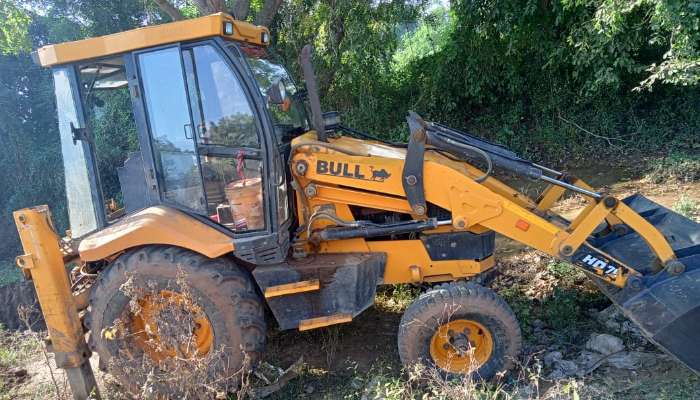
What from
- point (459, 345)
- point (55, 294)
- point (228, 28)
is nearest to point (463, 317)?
point (459, 345)

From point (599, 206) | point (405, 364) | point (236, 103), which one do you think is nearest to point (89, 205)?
point (236, 103)

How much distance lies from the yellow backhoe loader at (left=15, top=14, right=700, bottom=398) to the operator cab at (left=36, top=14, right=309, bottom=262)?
0.01 meters

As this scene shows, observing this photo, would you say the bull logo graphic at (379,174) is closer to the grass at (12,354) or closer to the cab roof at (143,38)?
the cab roof at (143,38)

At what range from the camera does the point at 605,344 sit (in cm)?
371

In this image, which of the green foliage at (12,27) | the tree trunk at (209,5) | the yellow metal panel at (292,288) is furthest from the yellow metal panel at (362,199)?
the green foliage at (12,27)

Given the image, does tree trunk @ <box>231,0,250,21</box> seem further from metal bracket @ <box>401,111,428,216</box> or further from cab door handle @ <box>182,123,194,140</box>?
metal bracket @ <box>401,111,428,216</box>

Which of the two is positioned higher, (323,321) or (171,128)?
(171,128)

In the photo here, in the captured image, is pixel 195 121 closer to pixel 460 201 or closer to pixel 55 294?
pixel 55 294

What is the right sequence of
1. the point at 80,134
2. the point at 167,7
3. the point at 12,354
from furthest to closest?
the point at 167,7 → the point at 12,354 → the point at 80,134

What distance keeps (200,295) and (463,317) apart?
1799 mm

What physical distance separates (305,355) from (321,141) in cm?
183

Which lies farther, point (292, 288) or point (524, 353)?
point (524, 353)

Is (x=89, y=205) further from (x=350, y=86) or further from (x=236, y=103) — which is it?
(x=350, y=86)

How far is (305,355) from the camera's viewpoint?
4.32m
